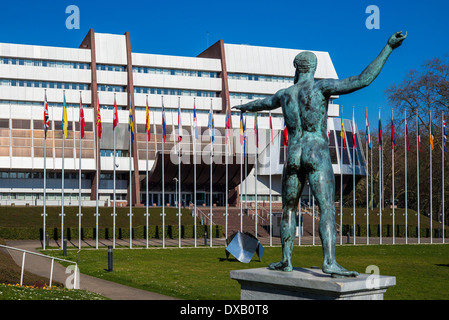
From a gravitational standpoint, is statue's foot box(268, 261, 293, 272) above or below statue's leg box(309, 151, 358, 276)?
below

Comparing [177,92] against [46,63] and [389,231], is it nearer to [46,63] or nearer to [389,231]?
[46,63]

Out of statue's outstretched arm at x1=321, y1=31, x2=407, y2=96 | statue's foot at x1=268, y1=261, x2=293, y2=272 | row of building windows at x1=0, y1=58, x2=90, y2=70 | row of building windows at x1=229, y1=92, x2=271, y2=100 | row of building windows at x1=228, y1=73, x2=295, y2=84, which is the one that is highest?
row of building windows at x1=0, y1=58, x2=90, y2=70

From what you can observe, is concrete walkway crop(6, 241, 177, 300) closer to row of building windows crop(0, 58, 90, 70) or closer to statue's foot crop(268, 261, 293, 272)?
statue's foot crop(268, 261, 293, 272)

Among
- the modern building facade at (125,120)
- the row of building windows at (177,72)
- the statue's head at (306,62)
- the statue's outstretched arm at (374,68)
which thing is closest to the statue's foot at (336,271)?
the statue's outstretched arm at (374,68)

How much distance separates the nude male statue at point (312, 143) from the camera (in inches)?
327

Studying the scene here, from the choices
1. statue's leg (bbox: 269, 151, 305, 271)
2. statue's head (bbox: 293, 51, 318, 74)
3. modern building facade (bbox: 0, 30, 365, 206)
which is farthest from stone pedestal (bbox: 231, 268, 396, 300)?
modern building facade (bbox: 0, 30, 365, 206)

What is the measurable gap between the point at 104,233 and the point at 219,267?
22898 millimetres

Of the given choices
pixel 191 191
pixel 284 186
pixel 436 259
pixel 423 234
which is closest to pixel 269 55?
pixel 191 191

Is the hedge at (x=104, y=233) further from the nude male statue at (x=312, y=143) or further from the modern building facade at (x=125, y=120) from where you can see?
the nude male statue at (x=312, y=143)

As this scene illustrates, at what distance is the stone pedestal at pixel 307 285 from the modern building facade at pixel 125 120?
53.8m

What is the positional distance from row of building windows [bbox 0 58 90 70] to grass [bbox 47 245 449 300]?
38047mm

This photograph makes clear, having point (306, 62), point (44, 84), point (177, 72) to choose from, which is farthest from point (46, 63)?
point (306, 62)

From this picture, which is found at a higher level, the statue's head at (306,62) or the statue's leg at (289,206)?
the statue's head at (306,62)

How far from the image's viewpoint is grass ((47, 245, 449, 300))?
18.7 metres
